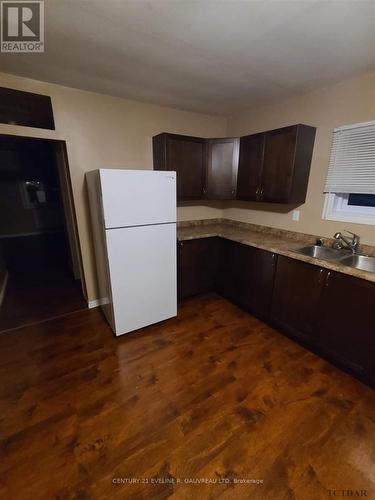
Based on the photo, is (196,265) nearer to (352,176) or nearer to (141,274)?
(141,274)

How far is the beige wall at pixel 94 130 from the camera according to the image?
2262 millimetres

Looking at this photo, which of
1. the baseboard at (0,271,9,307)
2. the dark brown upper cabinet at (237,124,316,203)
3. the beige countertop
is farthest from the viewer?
the baseboard at (0,271,9,307)

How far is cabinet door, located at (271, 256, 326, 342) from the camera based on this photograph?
6.70 ft

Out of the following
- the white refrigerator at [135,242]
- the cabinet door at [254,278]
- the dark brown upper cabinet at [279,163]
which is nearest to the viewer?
the white refrigerator at [135,242]

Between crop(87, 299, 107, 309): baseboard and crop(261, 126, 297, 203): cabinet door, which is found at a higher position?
crop(261, 126, 297, 203): cabinet door

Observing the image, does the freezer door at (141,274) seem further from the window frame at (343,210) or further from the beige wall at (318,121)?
the window frame at (343,210)

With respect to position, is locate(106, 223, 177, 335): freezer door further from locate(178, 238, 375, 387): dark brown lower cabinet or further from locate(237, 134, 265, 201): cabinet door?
locate(237, 134, 265, 201): cabinet door

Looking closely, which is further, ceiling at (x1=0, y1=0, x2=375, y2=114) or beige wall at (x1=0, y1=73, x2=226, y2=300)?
beige wall at (x1=0, y1=73, x2=226, y2=300)

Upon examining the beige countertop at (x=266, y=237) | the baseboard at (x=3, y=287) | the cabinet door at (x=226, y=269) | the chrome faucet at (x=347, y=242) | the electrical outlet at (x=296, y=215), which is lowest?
the baseboard at (x=3, y=287)

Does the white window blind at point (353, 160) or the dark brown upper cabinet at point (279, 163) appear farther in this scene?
the dark brown upper cabinet at point (279, 163)

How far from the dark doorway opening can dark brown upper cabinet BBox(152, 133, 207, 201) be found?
3.54 ft

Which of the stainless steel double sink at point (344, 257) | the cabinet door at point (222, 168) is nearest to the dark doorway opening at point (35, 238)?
the cabinet door at point (222, 168)

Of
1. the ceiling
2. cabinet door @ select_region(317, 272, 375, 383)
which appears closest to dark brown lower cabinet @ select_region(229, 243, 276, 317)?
cabinet door @ select_region(317, 272, 375, 383)

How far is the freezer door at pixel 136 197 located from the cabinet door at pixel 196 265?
606mm
